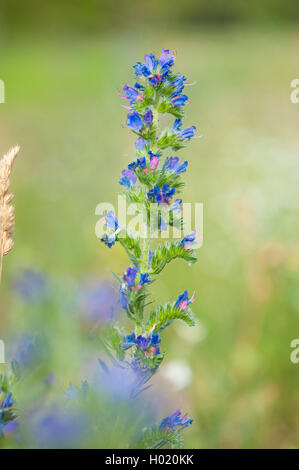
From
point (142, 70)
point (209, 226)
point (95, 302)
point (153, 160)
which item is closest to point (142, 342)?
point (153, 160)

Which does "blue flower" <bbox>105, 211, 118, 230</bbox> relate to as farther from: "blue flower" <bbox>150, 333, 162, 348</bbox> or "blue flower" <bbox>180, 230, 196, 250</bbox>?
"blue flower" <bbox>150, 333, 162, 348</bbox>

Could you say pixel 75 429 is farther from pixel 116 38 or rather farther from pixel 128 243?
pixel 116 38

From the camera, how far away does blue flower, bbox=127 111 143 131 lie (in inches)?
62.7

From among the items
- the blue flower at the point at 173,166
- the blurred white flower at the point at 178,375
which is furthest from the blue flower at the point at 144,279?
the blurred white flower at the point at 178,375

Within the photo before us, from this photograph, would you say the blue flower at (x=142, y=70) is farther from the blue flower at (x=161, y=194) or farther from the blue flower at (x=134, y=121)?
the blue flower at (x=161, y=194)

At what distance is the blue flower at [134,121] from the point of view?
1592mm

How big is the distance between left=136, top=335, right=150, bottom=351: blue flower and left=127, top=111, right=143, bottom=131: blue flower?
59cm

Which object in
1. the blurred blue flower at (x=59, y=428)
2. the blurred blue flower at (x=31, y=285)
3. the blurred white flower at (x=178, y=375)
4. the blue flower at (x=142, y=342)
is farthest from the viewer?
the blurred blue flower at (x=31, y=285)

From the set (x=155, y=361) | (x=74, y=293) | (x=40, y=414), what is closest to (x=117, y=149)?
(x=74, y=293)

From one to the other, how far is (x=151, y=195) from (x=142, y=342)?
409 mm

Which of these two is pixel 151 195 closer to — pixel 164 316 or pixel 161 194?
pixel 161 194

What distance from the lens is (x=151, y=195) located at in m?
1.60

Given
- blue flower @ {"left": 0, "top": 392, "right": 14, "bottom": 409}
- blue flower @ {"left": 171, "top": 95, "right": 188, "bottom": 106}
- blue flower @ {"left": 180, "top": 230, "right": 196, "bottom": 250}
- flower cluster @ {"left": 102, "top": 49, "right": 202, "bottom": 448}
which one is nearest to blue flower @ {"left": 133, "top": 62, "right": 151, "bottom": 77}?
flower cluster @ {"left": 102, "top": 49, "right": 202, "bottom": 448}
